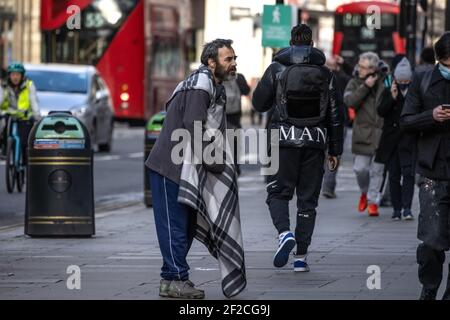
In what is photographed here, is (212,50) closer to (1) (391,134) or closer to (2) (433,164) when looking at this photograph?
(2) (433,164)

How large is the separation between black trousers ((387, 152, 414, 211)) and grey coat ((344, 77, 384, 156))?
1.04 ft

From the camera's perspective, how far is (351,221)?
16.5m

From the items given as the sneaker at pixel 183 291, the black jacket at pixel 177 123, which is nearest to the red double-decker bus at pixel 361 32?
the black jacket at pixel 177 123

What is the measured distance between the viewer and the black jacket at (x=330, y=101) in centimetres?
1183

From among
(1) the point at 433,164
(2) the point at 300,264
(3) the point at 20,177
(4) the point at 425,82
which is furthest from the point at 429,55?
(1) the point at 433,164

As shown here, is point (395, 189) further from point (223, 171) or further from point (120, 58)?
point (120, 58)

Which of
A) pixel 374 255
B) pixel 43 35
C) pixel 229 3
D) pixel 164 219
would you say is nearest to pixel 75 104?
pixel 43 35

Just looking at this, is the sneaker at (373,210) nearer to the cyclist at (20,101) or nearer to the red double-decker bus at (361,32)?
the cyclist at (20,101)

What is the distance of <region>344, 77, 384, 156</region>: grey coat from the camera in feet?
57.0

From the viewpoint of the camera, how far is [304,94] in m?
11.8

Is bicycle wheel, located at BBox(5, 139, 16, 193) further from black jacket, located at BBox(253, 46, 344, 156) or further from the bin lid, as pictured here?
black jacket, located at BBox(253, 46, 344, 156)

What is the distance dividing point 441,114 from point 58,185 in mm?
6031

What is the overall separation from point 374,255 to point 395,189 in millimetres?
4215

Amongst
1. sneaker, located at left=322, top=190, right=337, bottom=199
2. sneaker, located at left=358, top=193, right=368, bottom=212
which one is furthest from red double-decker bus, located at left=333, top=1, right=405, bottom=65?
Result: sneaker, located at left=358, top=193, right=368, bottom=212
